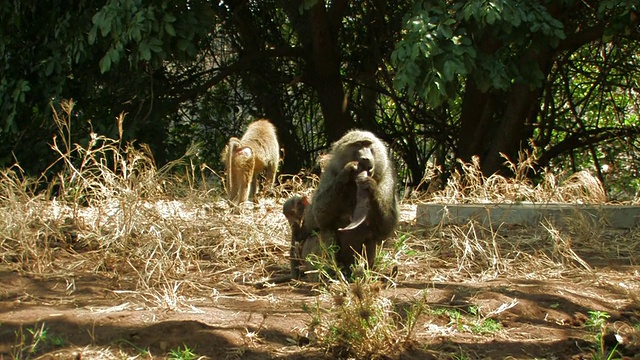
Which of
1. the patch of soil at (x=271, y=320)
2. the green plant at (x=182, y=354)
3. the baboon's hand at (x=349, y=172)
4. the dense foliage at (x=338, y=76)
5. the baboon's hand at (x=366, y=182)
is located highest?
the dense foliage at (x=338, y=76)

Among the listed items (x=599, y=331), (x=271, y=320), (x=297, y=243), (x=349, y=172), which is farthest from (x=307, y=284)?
(x=599, y=331)

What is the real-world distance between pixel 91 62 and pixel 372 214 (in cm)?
554

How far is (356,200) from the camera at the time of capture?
17.4ft

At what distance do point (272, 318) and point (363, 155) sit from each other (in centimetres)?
134

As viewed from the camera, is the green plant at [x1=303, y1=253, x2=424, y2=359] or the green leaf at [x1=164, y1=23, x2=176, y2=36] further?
the green leaf at [x1=164, y1=23, x2=176, y2=36]

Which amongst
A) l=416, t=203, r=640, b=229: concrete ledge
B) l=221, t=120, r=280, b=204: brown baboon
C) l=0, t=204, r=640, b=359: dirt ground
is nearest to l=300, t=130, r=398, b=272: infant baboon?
l=0, t=204, r=640, b=359: dirt ground

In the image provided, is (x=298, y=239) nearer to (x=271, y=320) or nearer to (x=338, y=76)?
(x=271, y=320)

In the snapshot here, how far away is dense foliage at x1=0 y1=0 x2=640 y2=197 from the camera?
6.96 m

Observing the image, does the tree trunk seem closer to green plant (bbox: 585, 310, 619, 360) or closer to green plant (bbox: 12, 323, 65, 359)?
green plant (bbox: 585, 310, 619, 360)

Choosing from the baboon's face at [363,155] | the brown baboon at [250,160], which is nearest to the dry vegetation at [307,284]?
the baboon's face at [363,155]

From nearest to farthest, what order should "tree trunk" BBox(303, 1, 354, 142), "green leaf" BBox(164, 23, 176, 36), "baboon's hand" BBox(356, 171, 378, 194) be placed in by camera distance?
"baboon's hand" BBox(356, 171, 378, 194)
"green leaf" BBox(164, 23, 176, 36)
"tree trunk" BBox(303, 1, 354, 142)

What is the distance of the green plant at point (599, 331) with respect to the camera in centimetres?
398

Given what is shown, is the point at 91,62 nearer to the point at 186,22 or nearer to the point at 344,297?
the point at 186,22

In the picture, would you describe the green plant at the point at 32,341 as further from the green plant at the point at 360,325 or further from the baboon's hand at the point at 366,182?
the baboon's hand at the point at 366,182
